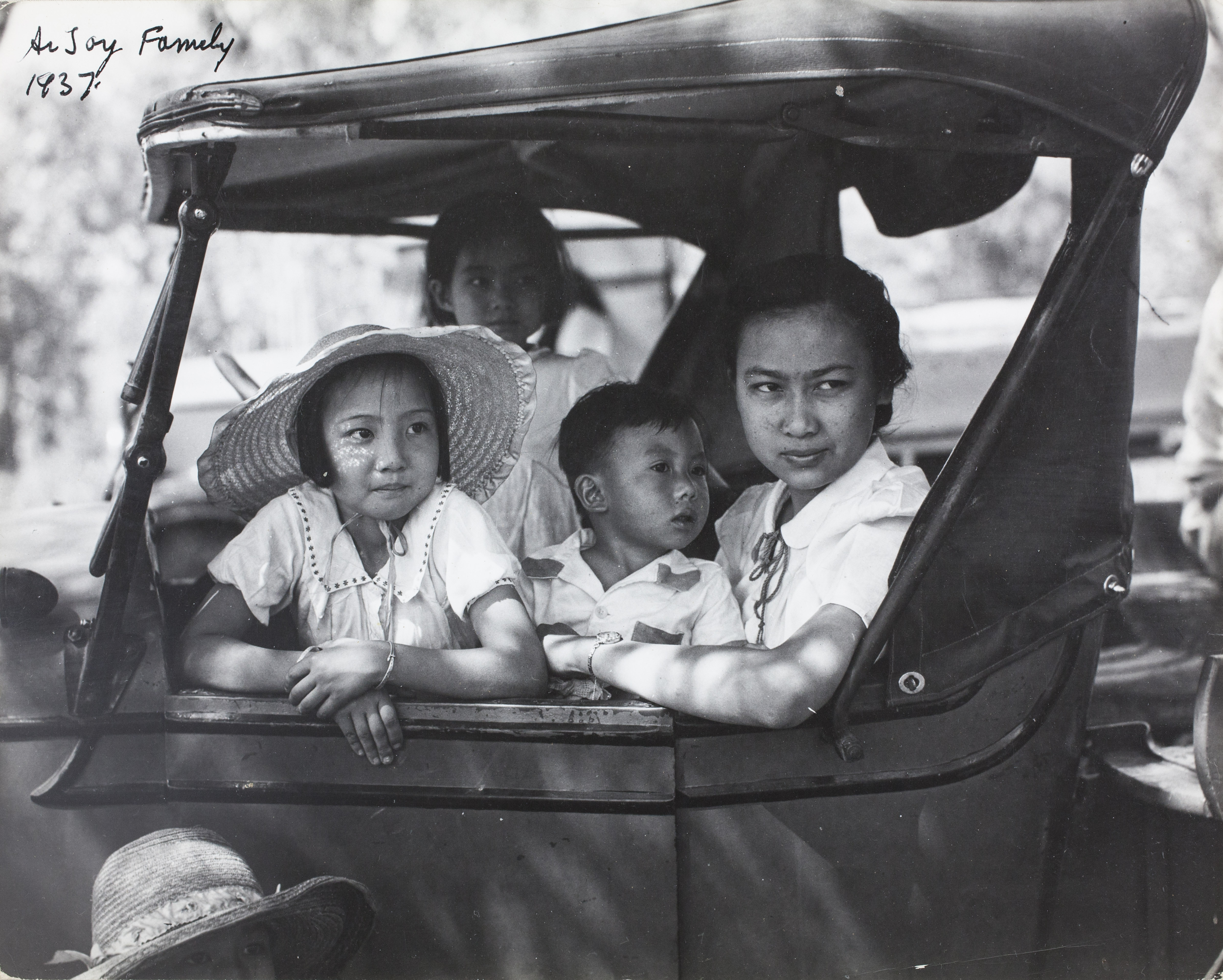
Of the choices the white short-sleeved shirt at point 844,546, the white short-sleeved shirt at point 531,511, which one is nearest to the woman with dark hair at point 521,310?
the white short-sleeved shirt at point 531,511

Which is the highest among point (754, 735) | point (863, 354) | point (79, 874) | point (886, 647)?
point (863, 354)

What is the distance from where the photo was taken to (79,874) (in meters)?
2.12

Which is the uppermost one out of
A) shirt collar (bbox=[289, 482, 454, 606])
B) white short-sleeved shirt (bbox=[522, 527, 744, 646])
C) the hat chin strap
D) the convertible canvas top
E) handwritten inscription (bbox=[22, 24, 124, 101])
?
handwritten inscription (bbox=[22, 24, 124, 101])

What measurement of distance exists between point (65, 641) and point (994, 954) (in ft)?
5.84

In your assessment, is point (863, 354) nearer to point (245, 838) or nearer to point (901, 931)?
point (901, 931)

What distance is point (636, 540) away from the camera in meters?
2.34

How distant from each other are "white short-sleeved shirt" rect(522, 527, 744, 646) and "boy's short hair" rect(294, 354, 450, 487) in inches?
13.9

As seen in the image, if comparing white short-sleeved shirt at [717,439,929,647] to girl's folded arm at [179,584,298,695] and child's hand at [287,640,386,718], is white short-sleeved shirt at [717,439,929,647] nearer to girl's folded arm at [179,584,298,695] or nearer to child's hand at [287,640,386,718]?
child's hand at [287,640,386,718]

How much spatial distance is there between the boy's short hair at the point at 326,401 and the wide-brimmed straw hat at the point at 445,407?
13 mm

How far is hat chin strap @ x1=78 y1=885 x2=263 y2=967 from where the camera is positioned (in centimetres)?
187

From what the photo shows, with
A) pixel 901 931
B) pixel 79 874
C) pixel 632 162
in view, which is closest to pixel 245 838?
pixel 79 874

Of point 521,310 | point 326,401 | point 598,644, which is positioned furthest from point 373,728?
point 521,310

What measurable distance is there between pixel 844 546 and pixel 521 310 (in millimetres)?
1269
